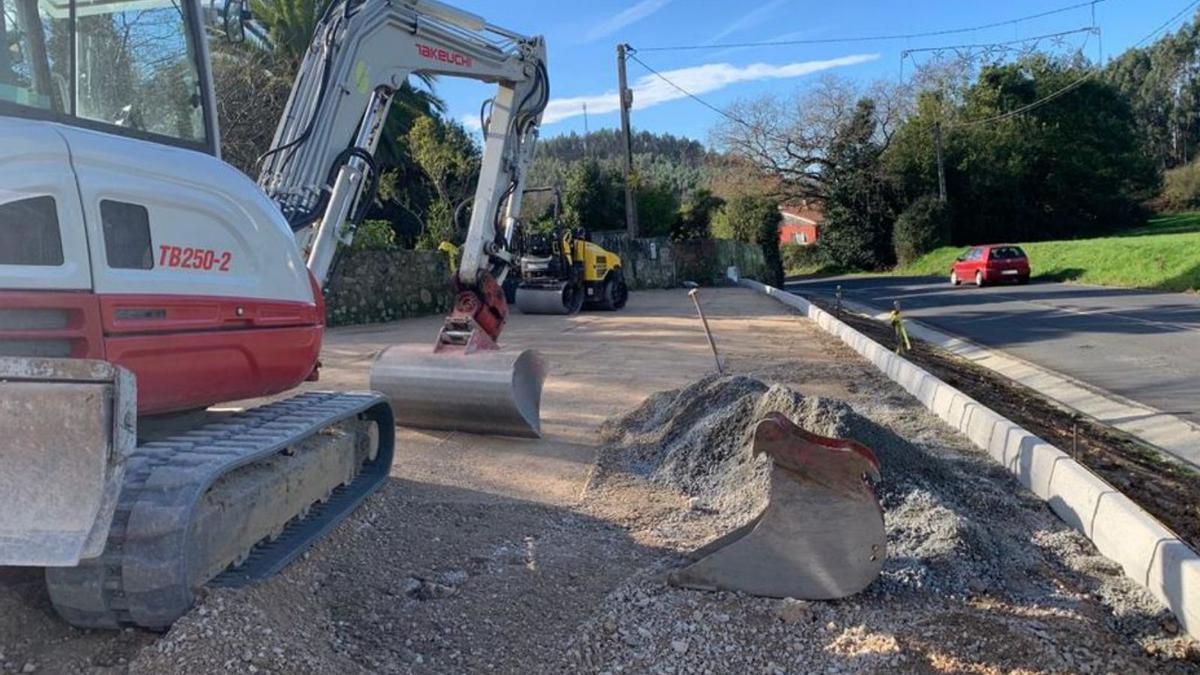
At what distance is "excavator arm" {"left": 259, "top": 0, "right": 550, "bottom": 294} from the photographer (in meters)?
5.95

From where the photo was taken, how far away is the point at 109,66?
4.05 m

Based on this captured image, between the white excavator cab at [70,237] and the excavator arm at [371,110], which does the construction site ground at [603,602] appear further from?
the excavator arm at [371,110]

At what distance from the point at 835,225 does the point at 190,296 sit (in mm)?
50527

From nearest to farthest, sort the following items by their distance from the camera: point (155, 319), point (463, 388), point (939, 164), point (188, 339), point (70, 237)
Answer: point (70, 237)
point (155, 319)
point (188, 339)
point (463, 388)
point (939, 164)

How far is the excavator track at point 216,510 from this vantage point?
3.15m

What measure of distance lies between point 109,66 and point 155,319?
→ 128cm

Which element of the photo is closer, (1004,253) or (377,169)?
(377,169)

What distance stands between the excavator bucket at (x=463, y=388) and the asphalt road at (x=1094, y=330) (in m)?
6.44

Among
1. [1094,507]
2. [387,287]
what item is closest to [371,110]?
[1094,507]

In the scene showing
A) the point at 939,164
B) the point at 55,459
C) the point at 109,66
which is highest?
the point at 939,164

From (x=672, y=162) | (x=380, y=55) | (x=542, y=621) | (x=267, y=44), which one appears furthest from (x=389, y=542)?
(x=672, y=162)

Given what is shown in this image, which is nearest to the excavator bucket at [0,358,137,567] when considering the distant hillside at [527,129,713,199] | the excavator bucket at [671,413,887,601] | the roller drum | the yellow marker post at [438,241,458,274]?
the excavator bucket at [671,413,887,601]

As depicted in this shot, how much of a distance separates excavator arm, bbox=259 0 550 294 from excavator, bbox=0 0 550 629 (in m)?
0.03

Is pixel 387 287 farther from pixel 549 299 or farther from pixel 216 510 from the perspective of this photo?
pixel 216 510
